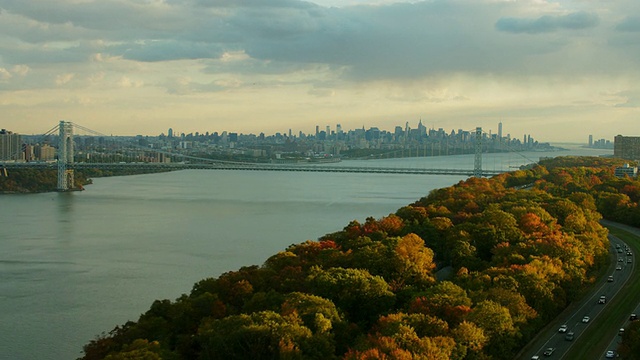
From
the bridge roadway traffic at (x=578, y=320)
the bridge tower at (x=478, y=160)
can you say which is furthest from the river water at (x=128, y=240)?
the bridge roadway traffic at (x=578, y=320)

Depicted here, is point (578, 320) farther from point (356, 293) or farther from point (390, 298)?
point (356, 293)

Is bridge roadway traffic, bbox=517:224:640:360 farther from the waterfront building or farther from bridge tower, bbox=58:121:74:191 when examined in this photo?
bridge tower, bbox=58:121:74:191

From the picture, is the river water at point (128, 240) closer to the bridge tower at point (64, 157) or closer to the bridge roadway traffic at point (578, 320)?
the bridge tower at point (64, 157)

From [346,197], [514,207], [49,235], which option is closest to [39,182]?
[346,197]

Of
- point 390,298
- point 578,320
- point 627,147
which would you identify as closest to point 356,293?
point 390,298

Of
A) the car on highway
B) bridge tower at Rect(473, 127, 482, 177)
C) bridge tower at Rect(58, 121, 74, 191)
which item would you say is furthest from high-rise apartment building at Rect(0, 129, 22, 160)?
the car on highway

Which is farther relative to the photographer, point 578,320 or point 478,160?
point 478,160
